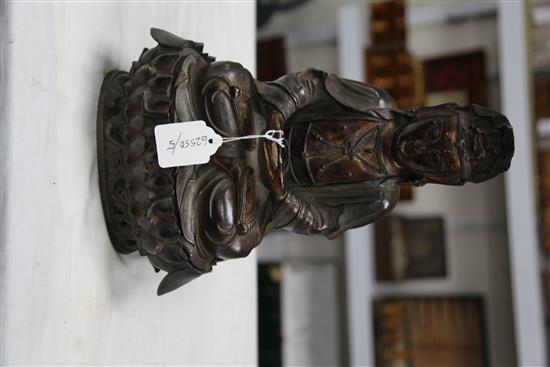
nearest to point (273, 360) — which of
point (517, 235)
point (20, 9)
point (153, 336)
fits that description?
point (517, 235)

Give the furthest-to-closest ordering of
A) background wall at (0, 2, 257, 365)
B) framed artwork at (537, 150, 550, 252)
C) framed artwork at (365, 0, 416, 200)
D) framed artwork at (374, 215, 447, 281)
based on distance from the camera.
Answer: framed artwork at (374, 215, 447, 281) → framed artwork at (365, 0, 416, 200) → framed artwork at (537, 150, 550, 252) → background wall at (0, 2, 257, 365)

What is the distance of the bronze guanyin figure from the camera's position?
61 cm

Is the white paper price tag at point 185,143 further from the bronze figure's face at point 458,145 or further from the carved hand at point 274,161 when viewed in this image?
the bronze figure's face at point 458,145

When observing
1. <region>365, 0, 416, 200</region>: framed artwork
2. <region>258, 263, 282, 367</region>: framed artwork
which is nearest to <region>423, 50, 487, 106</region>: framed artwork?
<region>365, 0, 416, 200</region>: framed artwork

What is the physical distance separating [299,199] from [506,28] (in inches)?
59.2

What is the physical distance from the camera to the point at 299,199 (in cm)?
73

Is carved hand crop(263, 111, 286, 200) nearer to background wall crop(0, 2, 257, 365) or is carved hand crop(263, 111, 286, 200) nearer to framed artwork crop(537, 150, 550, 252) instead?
background wall crop(0, 2, 257, 365)

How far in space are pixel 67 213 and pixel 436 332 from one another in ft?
6.15

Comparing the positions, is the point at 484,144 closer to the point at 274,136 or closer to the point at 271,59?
A: the point at 274,136

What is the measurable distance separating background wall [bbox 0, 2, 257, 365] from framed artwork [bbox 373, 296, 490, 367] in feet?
4.86

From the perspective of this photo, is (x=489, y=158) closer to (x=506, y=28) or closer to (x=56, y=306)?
(x=56, y=306)

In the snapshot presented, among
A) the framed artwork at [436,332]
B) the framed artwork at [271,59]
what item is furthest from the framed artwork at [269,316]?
the framed artwork at [271,59]

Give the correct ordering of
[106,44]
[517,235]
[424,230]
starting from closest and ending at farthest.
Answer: [106,44] < [517,235] < [424,230]

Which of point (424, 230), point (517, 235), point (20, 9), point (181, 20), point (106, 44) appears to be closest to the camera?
point (20, 9)
